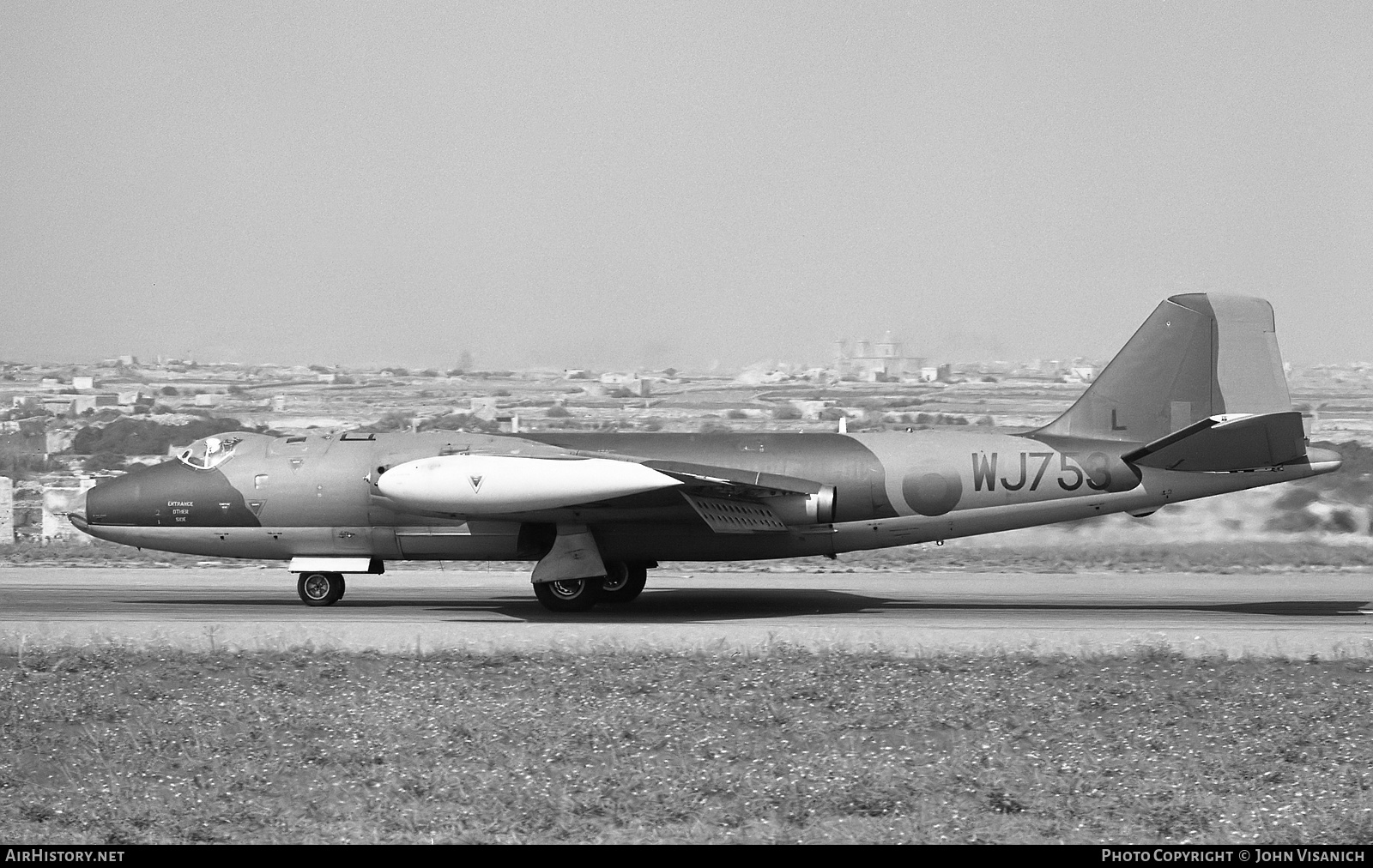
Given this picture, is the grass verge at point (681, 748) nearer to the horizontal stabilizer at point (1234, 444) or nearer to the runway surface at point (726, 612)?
the runway surface at point (726, 612)

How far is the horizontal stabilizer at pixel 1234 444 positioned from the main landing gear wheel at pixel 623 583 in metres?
8.66

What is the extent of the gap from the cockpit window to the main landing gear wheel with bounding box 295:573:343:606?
98.6 inches

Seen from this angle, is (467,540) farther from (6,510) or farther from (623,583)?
(6,510)

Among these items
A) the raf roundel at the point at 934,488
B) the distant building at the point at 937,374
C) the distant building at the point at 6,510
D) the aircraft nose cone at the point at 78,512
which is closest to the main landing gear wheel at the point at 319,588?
the aircraft nose cone at the point at 78,512

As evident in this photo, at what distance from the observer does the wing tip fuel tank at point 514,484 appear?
20875mm

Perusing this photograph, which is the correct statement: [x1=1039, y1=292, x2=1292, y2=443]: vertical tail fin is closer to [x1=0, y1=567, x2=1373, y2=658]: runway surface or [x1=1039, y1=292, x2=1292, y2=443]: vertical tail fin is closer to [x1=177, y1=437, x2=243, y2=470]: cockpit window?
[x1=0, y1=567, x2=1373, y2=658]: runway surface

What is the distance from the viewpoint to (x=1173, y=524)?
1307 inches

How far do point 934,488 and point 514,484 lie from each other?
6957 millimetres

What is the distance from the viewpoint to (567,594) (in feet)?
72.9

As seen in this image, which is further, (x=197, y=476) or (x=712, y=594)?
(x=712, y=594)

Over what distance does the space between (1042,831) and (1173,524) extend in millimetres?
25015

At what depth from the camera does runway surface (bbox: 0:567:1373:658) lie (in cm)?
1777
